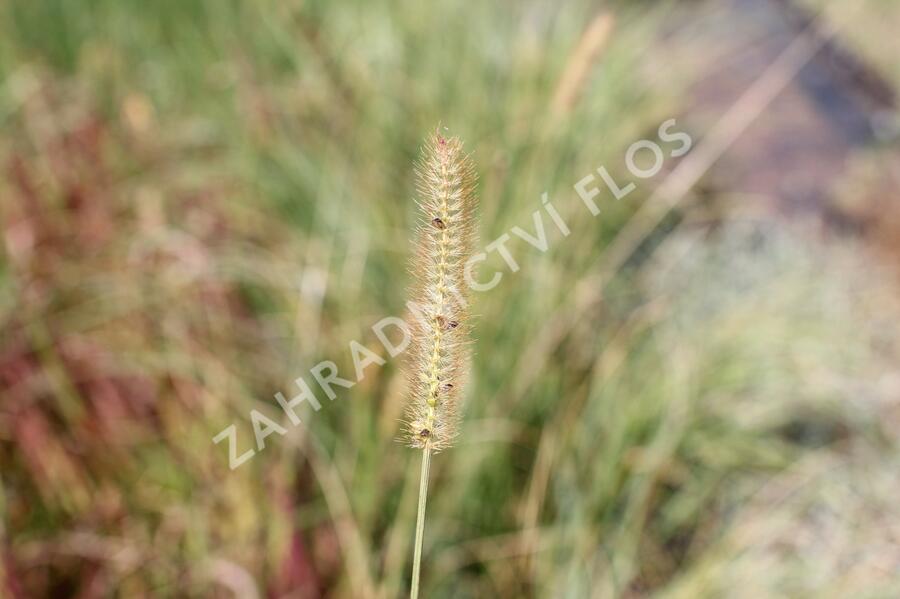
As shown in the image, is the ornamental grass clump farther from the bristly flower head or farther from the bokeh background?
the bokeh background

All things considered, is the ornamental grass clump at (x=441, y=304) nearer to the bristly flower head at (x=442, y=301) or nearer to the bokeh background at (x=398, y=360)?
the bristly flower head at (x=442, y=301)

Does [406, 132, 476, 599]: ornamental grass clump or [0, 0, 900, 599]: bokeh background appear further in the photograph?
[0, 0, 900, 599]: bokeh background

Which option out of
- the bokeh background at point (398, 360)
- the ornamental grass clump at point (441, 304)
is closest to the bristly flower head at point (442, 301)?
the ornamental grass clump at point (441, 304)

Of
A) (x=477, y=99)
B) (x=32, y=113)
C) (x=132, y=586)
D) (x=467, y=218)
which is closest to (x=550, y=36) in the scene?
(x=477, y=99)

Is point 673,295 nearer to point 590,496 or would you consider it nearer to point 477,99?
point 590,496

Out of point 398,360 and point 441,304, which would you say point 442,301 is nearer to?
point 441,304

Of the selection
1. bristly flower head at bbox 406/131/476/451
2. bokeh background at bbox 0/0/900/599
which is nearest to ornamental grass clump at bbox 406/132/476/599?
bristly flower head at bbox 406/131/476/451
